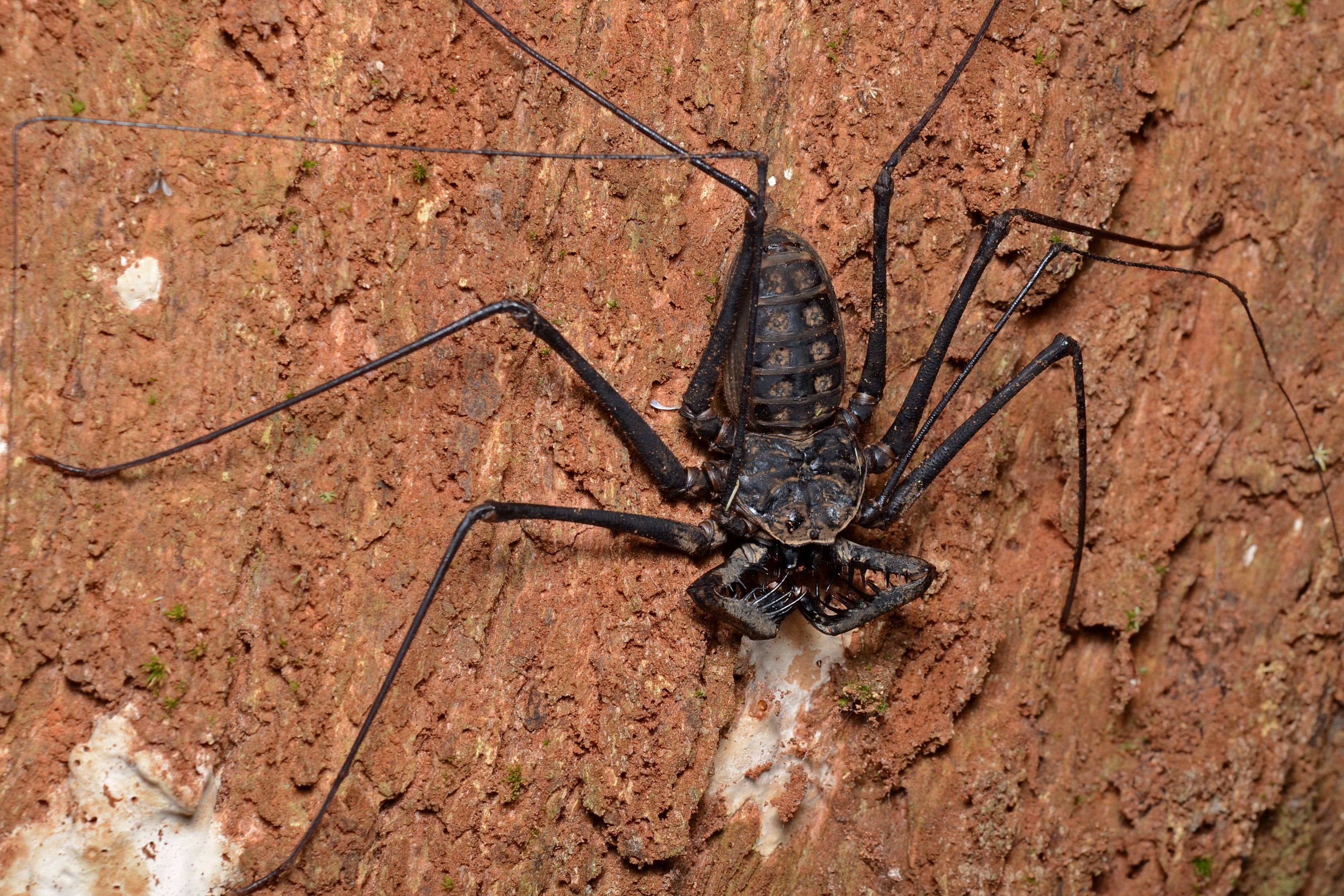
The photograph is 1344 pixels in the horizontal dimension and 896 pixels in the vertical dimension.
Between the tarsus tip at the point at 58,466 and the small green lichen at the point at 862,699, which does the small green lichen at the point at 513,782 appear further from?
the tarsus tip at the point at 58,466

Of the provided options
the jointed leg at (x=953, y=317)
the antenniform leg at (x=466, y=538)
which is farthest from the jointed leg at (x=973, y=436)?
the antenniform leg at (x=466, y=538)

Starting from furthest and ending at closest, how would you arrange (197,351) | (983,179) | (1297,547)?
(1297,547), (983,179), (197,351)

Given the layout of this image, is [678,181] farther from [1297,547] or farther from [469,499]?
[1297,547]

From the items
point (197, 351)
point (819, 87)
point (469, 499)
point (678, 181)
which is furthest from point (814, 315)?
point (197, 351)

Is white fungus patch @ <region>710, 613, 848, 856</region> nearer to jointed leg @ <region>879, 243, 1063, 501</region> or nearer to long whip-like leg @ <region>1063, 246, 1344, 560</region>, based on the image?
jointed leg @ <region>879, 243, 1063, 501</region>

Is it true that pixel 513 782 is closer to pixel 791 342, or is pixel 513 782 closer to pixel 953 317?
pixel 791 342

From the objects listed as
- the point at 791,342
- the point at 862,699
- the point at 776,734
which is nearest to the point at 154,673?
the point at 776,734

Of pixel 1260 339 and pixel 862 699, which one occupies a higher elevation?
pixel 1260 339
